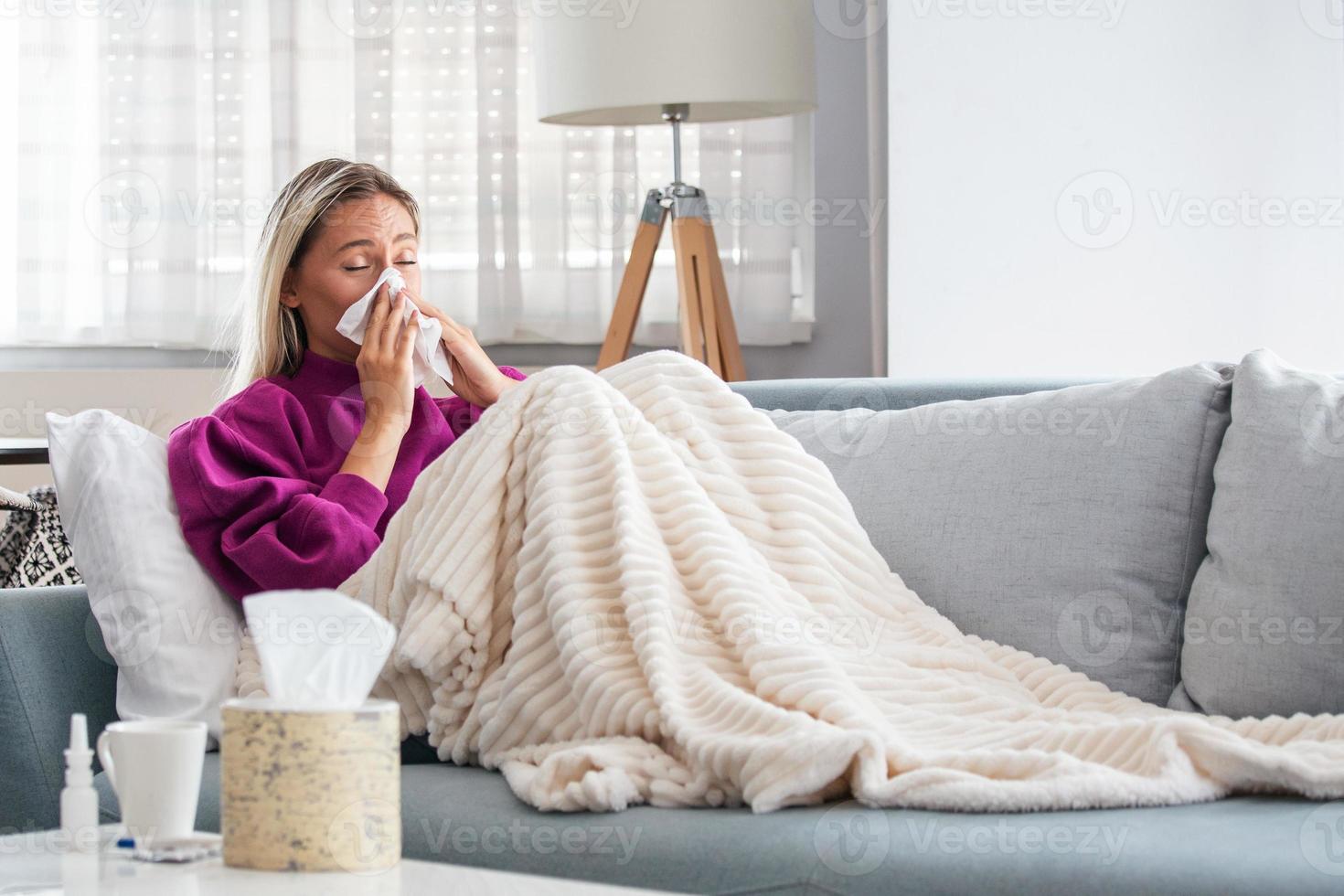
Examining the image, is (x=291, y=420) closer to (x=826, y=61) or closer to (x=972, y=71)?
(x=972, y=71)

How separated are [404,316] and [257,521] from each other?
1.16 ft

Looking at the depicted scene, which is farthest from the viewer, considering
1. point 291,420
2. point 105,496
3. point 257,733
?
point 291,420

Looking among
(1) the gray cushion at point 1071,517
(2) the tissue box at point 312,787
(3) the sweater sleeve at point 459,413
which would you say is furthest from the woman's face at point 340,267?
(2) the tissue box at point 312,787

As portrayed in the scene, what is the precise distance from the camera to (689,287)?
261cm

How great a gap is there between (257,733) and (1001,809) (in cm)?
56

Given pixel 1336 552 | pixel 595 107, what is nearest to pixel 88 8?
pixel 595 107

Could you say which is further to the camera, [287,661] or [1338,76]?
[1338,76]

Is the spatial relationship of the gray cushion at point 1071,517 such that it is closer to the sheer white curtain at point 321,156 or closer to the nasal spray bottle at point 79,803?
the nasal spray bottle at point 79,803

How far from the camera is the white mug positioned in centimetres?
83

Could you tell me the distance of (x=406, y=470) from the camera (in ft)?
5.49

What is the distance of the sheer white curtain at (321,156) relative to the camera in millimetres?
3145

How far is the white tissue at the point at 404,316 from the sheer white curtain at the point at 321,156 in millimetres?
1405

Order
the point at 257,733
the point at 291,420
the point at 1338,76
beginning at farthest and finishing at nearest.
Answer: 1. the point at 1338,76
2. the point at 291,420
3. the point at 257,733

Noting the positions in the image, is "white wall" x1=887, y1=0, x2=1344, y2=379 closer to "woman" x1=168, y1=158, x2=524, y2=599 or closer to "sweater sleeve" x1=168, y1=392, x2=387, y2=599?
"woman" x1=168, y1=158, x2=524, y2=599
